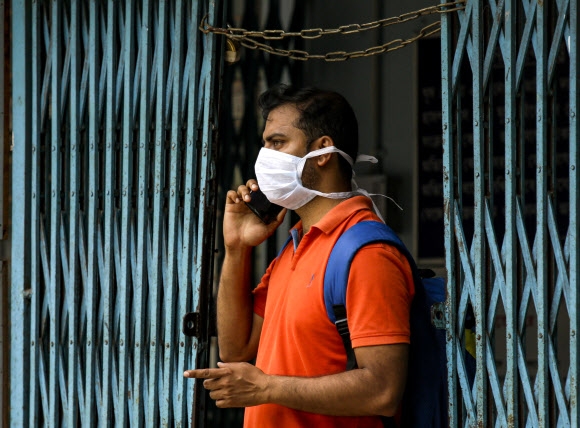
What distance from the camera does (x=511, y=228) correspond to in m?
3.63

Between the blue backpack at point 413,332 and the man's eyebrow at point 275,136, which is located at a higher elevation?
the man's eyebrow at point 275,136

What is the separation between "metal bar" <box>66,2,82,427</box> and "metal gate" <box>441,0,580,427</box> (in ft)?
6.31

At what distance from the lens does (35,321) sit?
15.7ft

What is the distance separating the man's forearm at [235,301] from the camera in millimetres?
4039

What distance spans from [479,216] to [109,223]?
187cm

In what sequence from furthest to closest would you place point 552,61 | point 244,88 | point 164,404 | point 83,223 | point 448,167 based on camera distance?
point 244,88 < point 83,223 < point 164,404 < point 448,167 < point 552,61

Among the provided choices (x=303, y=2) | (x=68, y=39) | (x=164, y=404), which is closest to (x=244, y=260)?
(x=164, y=404)

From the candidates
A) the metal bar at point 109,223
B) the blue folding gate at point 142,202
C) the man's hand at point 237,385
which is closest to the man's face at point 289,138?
the blue folding gate at point 142,202

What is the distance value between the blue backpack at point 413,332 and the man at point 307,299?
0.04m

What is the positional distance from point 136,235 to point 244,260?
0.79 metres

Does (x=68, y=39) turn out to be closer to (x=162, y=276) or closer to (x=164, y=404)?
(x=162, y=276)

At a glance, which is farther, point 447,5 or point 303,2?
point 303,2

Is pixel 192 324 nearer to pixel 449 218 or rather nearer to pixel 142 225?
pixel 142 225

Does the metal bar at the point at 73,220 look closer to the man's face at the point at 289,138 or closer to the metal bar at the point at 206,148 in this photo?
the metal bar at the point at 206,148
